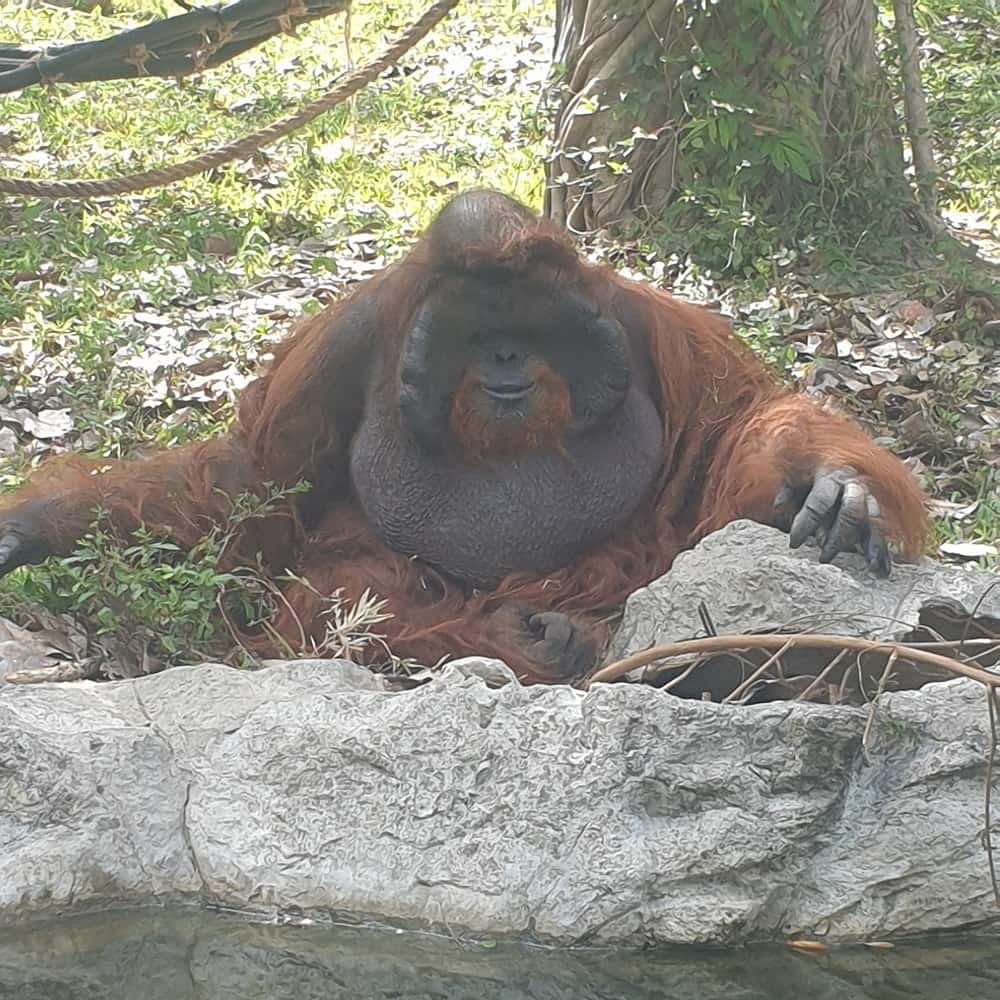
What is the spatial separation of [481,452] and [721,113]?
2.43m

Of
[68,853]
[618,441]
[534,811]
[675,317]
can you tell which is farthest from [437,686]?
[675,317]

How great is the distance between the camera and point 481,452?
3.68 metres

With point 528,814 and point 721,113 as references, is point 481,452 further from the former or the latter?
point 721,113

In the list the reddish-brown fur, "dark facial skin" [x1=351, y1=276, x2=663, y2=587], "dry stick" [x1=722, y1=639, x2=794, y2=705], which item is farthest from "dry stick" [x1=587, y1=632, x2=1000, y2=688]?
"dark facial skin" [x1=351, y1=276, x2=663, y2=587]

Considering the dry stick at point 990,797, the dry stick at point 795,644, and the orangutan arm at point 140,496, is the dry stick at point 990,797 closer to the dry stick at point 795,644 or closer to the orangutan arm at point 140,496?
the dry stick at point 795,644

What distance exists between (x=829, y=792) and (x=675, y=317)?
1.60 m

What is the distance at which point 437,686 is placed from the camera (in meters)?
2.64

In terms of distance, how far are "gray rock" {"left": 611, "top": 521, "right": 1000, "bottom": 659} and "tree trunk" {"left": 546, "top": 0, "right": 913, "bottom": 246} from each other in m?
2.71

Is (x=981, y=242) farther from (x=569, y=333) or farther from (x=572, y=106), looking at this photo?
(x=569, y=333)

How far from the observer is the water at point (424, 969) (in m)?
2.31

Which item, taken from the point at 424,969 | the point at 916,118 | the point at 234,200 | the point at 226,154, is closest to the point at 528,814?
the point at 424,969

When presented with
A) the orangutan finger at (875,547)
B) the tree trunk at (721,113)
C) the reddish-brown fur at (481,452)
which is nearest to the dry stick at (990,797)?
the orangutan finger at (875,547)

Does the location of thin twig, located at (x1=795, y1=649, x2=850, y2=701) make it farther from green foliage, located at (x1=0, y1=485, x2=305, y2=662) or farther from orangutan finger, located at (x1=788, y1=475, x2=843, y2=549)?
green foliage, located at (x1=0, y1=485, x2=305, y2=662)

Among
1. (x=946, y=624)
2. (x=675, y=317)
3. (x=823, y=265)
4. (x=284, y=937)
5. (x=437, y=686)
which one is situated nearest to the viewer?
(x=284, y=937)
